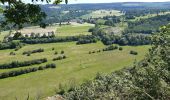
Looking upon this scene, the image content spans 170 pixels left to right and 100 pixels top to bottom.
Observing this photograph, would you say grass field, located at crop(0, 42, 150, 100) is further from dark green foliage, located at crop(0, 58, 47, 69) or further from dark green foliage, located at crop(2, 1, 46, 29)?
dark green foliage, located at crop(2, 1, 46, 29)

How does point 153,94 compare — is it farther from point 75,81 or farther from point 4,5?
point 75,81

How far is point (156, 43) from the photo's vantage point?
4009 centimetres

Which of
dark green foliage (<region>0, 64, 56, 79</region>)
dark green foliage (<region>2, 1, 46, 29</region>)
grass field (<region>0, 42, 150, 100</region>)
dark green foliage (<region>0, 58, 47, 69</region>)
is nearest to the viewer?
dark green foliage (<region>2, 1, 46, 29</region>)

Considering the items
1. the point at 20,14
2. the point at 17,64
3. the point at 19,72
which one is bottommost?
the point at 19,72

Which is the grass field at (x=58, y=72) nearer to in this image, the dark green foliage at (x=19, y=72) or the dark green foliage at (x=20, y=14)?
the dark green foliage at (x=19, y=72)

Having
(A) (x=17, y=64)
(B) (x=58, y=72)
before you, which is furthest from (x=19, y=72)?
(B) (x=58, y=72)

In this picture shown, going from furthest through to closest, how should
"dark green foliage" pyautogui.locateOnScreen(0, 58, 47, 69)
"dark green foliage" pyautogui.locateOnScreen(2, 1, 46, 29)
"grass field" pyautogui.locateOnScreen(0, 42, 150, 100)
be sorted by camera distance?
"dark green foliage" pyautogui.locateOnScreen(0, 58, 47, 69) → "grass field" pyautogui.locateOnScreen(0, 42, 150, 100) → "dark green foliage" pyautogui.locateOnScreen(2, 1, 46, 29)

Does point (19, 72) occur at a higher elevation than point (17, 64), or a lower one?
lower

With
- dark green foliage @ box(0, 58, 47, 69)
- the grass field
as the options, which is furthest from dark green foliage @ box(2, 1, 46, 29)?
dark green foliage @ box(0, 58, 47, 69)

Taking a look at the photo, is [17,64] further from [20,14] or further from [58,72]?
[20,14]

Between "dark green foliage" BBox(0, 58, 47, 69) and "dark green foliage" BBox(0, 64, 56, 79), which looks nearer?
"dark green foliage" BBox(0, 64, 56, 79)

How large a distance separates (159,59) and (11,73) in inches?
5049

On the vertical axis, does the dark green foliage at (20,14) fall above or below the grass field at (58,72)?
above

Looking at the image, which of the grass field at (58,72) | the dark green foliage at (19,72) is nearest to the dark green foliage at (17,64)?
the grass field at (58,72)
